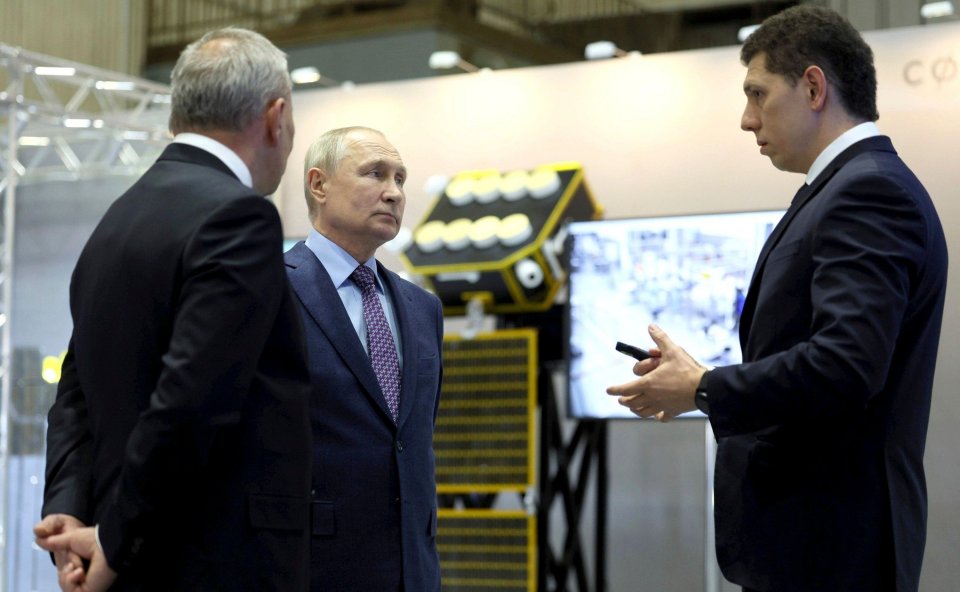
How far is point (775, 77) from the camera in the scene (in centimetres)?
228

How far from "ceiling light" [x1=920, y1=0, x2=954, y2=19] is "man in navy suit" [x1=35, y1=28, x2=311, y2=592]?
5088mm

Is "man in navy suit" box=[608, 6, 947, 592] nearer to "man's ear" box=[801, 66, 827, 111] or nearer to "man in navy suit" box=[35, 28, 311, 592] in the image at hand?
"man's ear" box=[801, 66, 827, 111]

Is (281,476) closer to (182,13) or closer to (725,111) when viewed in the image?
(725,111)

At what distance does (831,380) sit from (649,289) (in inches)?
129

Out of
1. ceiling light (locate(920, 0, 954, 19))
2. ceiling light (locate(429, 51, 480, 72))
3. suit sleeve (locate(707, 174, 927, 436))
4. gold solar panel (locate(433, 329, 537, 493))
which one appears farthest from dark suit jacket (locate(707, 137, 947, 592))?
ceiling light (locate(429, 51, 480, 72))

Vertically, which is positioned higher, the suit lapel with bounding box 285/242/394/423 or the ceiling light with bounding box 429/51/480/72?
the ceiling light with bounding box 429/51/480/72

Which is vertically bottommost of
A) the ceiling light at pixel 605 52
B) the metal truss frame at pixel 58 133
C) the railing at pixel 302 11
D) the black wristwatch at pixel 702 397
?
the black wristwatch at pixel 702 397

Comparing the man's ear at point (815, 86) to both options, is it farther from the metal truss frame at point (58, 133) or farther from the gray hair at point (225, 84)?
the metal truss frame at point (58, 133)

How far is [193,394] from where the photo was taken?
5.96 feet

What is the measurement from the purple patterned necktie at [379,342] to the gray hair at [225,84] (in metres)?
0.88

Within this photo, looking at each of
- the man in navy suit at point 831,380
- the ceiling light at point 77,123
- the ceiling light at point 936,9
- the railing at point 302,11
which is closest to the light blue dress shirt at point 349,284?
the man in navy suit at point 831,380

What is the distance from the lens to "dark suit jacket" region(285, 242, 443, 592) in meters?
2.61

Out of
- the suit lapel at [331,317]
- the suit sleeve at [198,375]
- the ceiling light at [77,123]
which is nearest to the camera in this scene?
the suit sleeve at [198,375]

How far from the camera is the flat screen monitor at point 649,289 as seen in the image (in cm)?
508
